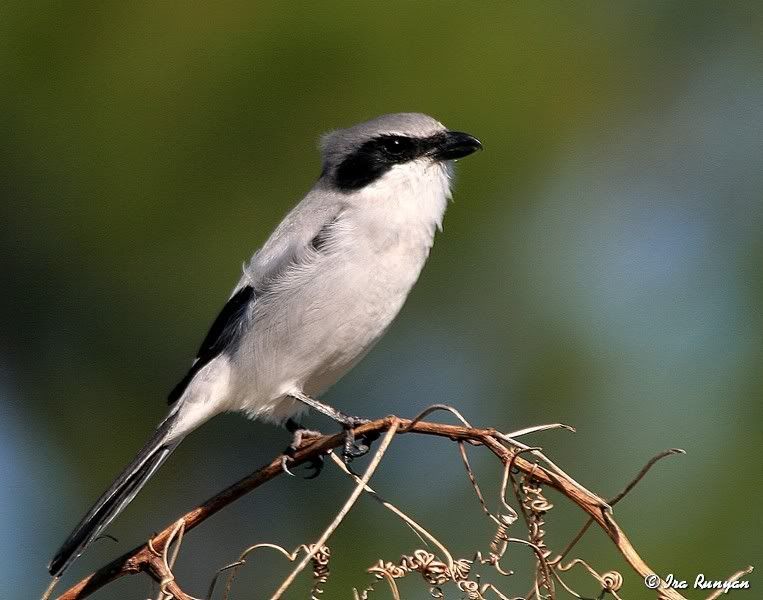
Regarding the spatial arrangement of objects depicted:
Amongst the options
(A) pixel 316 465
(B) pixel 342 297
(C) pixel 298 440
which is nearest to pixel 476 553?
(C) pixel 298 440

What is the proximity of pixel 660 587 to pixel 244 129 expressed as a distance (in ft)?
10.6

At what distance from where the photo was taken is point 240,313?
11.3ft

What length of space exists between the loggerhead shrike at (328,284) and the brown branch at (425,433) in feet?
3.14

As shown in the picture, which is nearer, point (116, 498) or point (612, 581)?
point (612, 581)

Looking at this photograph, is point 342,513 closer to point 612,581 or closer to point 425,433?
point 425,433

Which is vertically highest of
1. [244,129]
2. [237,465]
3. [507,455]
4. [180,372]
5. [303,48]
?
[303,48]

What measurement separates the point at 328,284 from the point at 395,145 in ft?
1.71

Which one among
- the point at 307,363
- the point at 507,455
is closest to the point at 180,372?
the point at 307,363

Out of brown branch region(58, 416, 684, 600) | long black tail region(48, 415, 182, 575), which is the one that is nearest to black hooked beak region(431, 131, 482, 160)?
long black tail region(48, 415, 182, 575)

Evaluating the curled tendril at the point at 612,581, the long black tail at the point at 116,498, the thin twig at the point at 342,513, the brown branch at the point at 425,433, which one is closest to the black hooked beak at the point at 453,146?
the long black tail at the point at 116,498

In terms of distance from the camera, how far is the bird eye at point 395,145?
343 centimetres

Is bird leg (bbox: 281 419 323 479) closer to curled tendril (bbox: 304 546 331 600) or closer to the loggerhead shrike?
the loggerhead shrike

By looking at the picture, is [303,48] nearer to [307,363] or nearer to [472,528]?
[307,363]

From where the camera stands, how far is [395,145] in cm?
345
